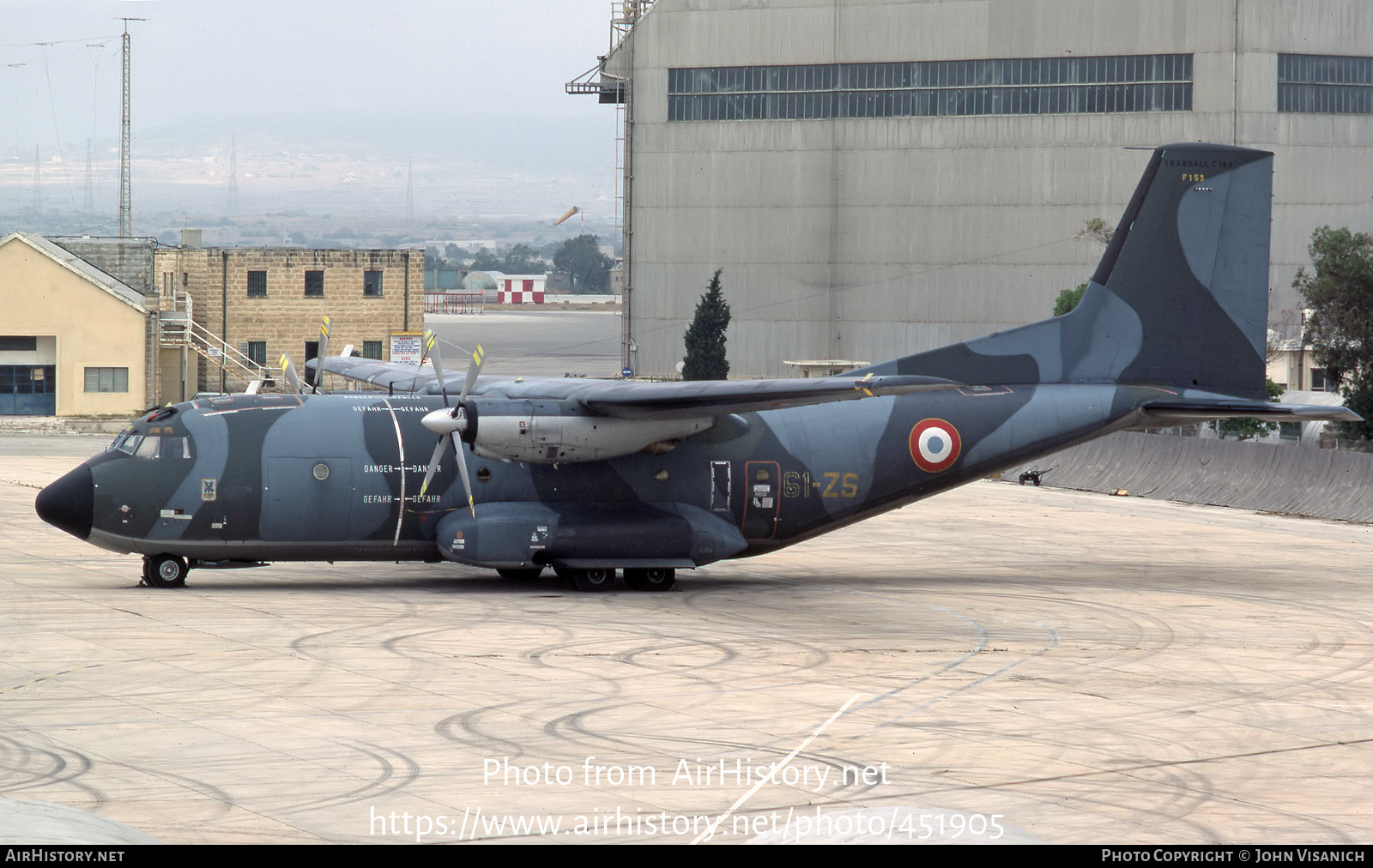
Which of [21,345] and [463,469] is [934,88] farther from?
[463,469]

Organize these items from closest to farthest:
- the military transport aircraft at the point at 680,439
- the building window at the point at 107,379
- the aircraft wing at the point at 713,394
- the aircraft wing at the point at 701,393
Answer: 1. the aircraft wing at the point at 701,393
2. the aircraft wing at the point at 713,394
3. the military transport aircraft at the point at 680,439
4. the building window at the point at 107,379

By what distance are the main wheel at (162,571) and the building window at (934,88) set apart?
67502 millimetres

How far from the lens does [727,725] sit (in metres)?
15.2

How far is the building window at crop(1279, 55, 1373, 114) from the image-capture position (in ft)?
260

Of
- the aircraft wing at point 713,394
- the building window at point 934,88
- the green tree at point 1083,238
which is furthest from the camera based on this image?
the building window at point 934,88

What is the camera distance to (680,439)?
2522 centimetres

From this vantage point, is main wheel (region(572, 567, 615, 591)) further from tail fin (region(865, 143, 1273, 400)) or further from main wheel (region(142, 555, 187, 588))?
tail fin (region(865, 143, 1273, 400))

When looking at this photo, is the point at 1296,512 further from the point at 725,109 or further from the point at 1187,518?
the point at 725,109

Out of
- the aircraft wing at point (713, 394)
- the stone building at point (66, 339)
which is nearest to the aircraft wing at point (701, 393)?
the aircraft wing at point (713, 394)

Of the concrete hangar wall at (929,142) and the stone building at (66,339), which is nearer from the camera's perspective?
the stone building at (66,339)

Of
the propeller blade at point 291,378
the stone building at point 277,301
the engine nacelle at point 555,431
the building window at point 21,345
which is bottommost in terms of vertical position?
the engine nacelle at point 555,431

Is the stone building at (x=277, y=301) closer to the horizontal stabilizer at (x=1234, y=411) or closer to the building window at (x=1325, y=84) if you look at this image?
the building window at (x=1325, y=84)

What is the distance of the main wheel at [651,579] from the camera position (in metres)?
25.7

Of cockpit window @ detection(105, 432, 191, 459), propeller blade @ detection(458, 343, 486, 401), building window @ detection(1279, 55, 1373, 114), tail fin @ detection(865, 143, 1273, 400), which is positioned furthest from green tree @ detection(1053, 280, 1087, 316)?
cockpit window @ detection(105, 432, 191, 459)
